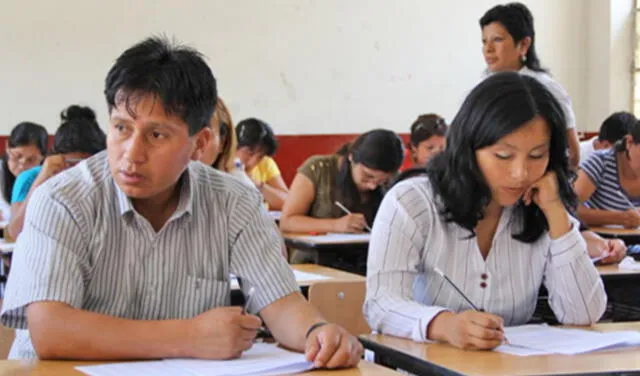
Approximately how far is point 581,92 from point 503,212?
221 inches

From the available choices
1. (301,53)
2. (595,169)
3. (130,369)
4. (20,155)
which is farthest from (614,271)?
(301,53)

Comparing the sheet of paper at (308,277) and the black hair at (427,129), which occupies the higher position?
the black hair at (427,129)

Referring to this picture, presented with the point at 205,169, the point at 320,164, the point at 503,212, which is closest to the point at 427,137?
the point at 320,164

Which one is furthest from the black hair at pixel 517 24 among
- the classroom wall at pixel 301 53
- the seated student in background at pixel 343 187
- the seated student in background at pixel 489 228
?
the seated student in background at pixel 489 228

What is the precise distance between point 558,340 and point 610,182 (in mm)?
2847

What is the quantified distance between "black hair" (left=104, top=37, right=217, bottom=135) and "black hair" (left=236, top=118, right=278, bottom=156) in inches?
152

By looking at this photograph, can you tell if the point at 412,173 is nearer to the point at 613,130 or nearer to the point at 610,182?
the point at 610,182

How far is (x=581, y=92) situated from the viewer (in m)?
7.48

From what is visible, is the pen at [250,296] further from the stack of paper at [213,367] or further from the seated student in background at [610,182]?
the seated student in background at [610,182]

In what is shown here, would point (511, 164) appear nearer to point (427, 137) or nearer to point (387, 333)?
point (387, 333)

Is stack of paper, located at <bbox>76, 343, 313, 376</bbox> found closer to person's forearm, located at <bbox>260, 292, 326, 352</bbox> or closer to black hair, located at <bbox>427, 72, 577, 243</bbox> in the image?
person's forearm, located at <bbox>260, 292, 326, 352</bbox>

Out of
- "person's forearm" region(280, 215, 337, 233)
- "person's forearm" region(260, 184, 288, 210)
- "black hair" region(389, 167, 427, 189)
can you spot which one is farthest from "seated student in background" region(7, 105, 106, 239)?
"person's forearm" region(260, 184, 288, 210)

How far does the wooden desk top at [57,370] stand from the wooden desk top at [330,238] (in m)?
2.26

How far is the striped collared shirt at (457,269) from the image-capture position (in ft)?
6.61
